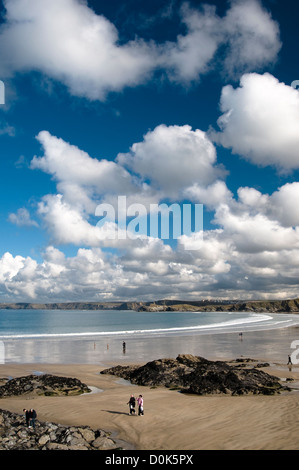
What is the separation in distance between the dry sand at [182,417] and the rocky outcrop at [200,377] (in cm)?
132

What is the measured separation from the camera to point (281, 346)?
57688 millimetres

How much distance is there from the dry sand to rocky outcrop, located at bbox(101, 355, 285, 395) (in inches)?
52.1

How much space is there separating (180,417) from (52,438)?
8027 millimetres

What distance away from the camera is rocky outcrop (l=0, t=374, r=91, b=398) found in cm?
2867

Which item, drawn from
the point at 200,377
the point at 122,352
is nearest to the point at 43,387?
the point at 200,377

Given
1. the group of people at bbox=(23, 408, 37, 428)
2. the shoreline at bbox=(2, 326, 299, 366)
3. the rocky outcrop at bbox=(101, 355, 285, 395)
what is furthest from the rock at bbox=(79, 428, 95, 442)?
the shoreline at bbox=(2, 326, 299, 366)

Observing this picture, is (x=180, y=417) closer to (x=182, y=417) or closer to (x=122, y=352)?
(x=182, y=417)

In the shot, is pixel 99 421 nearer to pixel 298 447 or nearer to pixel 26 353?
pixel 298 447

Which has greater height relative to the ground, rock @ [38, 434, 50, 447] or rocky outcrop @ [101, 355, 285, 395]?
rock @ [38, 434, 50, 447]

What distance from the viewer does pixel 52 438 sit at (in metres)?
16.8

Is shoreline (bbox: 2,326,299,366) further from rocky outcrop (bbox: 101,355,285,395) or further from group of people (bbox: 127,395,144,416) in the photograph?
group of people (bbox: 127,395,144,416)

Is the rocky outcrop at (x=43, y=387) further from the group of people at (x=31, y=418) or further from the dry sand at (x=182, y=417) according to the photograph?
the group of people at (x=31, y=418)

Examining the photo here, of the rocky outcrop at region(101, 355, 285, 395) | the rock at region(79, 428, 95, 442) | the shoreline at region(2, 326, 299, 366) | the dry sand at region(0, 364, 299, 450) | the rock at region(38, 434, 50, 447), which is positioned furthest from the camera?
the shoreline at region(2, 326, 299, 366)
